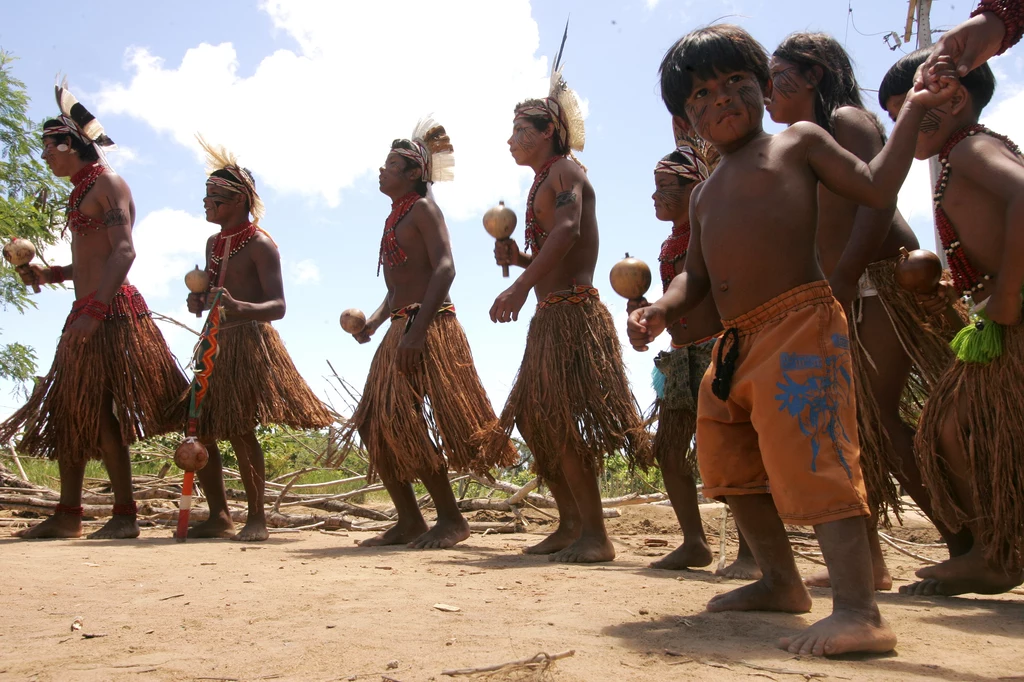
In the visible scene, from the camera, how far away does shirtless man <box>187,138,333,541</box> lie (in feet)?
15.7

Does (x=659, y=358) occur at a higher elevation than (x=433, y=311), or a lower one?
lower

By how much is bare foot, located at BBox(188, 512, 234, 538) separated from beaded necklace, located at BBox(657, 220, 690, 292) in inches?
107

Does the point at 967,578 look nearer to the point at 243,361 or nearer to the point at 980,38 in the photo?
the point at 980,38

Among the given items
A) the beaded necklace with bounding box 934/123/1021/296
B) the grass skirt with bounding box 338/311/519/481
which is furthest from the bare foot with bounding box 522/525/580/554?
the beaded necklace with bounding box 934/123/1021/296

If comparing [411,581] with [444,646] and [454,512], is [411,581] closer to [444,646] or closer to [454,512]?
[444,646]

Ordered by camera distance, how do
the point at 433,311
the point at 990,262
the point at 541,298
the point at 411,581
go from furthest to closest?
the point at 433,311, the point at 541,298, the point at 411,581, the point at 990,262

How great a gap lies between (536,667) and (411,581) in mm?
1331

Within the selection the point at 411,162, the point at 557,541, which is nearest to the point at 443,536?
the point at 557,541

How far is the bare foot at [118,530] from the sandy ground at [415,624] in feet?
3.15

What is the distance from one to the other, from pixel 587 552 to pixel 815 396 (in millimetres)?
1750

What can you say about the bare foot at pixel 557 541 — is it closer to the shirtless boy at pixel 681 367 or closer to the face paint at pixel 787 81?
the shirtless boy at pixel 681 367

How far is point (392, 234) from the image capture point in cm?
470

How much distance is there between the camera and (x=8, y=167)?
35.4 ft

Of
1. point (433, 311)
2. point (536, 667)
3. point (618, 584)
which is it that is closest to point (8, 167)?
point (433, 311)
